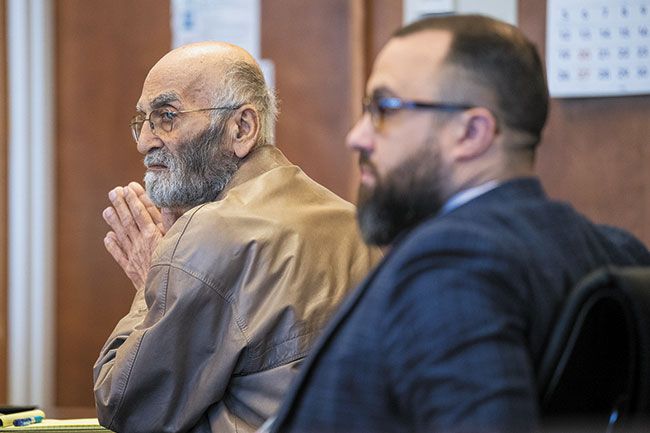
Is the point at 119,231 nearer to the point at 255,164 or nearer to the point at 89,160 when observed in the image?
the point at 255,164

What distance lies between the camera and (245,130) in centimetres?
246

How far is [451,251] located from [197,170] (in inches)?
49.5

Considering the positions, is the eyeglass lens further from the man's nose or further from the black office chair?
the black office chair

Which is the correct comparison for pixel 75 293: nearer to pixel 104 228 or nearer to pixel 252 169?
pixel 104 228

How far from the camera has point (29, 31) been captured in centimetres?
409

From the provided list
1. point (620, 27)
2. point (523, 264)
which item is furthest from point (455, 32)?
point (620, 27)

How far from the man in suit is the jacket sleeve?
0.62 meters

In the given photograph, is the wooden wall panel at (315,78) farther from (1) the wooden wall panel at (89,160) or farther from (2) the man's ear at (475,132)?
(2) the man's ear at (475,132)

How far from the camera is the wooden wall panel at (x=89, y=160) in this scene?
13.3ft

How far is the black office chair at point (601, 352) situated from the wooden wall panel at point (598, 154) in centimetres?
215

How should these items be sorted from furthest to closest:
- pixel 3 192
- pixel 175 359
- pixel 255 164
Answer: pixel 3 192 → pixel 255 164 → pixel 175 359

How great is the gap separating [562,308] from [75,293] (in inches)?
121

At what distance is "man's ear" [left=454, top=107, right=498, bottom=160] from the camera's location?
4.63 feet

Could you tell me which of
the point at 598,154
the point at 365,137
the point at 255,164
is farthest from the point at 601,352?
the point at 598,154
